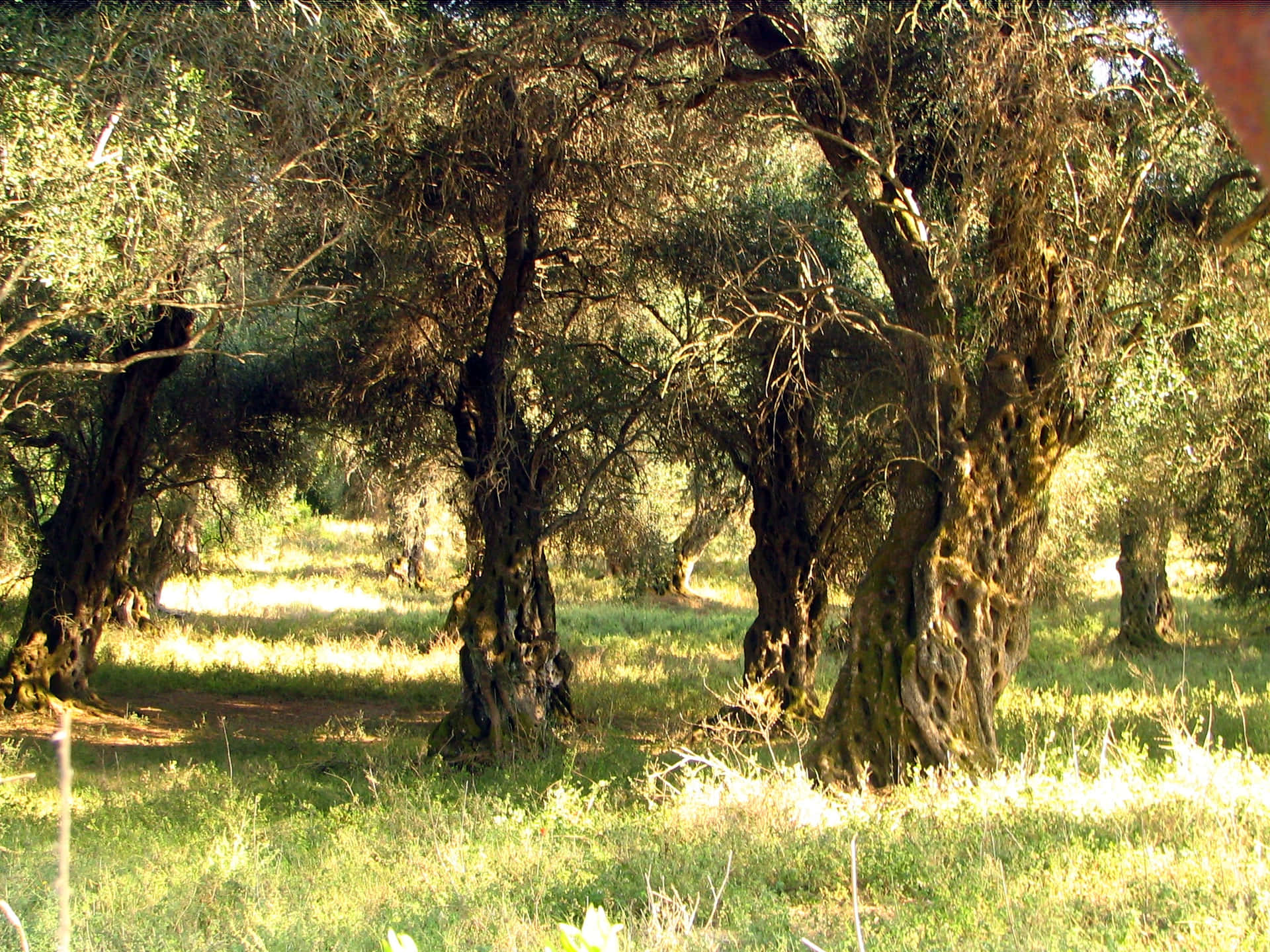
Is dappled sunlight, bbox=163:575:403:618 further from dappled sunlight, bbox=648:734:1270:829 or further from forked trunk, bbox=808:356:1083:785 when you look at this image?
Answer: dappled sunlight, bbox=648:734:1270:829

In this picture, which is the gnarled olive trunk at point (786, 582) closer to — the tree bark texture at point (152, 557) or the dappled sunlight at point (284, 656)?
the dappled sunlight at point (284, 656)

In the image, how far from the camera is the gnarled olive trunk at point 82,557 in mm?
13930

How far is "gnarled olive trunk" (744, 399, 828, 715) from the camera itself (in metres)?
13.6

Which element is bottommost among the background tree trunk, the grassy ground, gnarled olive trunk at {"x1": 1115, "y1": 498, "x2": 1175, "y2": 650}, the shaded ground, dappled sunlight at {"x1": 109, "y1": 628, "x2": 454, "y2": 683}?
the shaded ground

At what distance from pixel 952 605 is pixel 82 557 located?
35.8 feet

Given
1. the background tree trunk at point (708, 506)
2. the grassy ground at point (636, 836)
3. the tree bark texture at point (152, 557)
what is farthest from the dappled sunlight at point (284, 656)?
the background tree trunk at point (708, 506)

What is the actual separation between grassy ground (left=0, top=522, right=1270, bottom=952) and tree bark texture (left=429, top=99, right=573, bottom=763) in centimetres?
58

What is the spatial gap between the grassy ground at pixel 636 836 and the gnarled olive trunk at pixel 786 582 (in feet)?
3.40

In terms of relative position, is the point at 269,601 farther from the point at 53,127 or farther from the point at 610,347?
the point at 53,127

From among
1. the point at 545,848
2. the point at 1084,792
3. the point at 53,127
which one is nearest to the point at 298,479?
the point at 53,127

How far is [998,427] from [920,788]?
2918mm

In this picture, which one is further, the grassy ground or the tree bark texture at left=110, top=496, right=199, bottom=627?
the tree bark texture at left=110, top=496, right=199, bottom=627

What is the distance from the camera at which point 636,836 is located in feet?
22.2

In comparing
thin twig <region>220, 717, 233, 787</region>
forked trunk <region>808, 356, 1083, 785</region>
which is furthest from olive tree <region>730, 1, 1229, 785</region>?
thin twig <region>220, 717, 233, 787</region>
